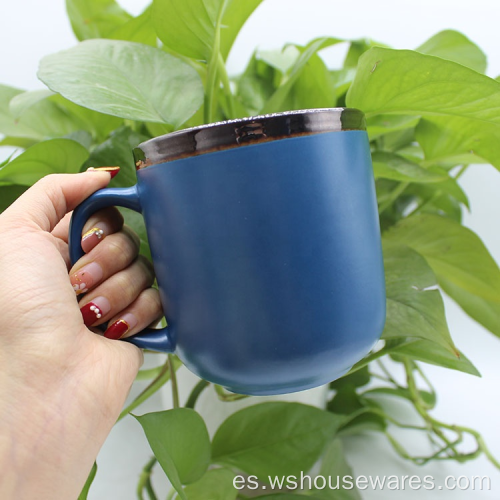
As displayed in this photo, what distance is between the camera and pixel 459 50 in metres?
0.54

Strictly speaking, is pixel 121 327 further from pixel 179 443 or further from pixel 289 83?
pixel 289 83

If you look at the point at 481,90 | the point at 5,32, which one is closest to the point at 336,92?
the point at 481,90

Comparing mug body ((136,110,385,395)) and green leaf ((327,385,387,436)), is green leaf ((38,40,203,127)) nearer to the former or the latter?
mug body ((136,110,385,395))

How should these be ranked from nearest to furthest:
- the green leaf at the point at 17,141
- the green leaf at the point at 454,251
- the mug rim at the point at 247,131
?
1. the mug rim at the point at 247,131
2. the green leaf at the point at 454,251
3. the green leaf at the point at 17,141

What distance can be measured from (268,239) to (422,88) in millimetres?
166

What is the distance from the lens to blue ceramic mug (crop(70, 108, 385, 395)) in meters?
0.29

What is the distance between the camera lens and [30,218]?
0.38m

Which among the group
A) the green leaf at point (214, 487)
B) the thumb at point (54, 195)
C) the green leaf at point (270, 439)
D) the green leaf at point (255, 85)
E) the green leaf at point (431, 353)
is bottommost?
the green leaf at point (270, 439)

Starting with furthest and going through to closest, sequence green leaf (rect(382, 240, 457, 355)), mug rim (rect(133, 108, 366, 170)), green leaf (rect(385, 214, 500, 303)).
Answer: green leaf (rect(385, 214, 500, 303)), green leaf (rect(382, 240, 457, 355)), mug rim (rect(133, 108, 366, 170))

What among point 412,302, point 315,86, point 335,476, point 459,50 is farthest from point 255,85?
point 335,476

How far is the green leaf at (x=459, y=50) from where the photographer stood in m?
0.53

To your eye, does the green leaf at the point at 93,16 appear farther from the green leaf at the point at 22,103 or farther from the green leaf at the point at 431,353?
the green leaf at the point at 431,353


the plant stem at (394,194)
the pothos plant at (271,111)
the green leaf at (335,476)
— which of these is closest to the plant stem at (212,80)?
the pothos plant at (271,111)

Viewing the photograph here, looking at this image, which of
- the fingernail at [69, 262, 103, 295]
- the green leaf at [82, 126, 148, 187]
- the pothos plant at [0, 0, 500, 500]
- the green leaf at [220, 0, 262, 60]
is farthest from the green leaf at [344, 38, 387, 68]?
the fingernail at [69, 262, 103, 295]
